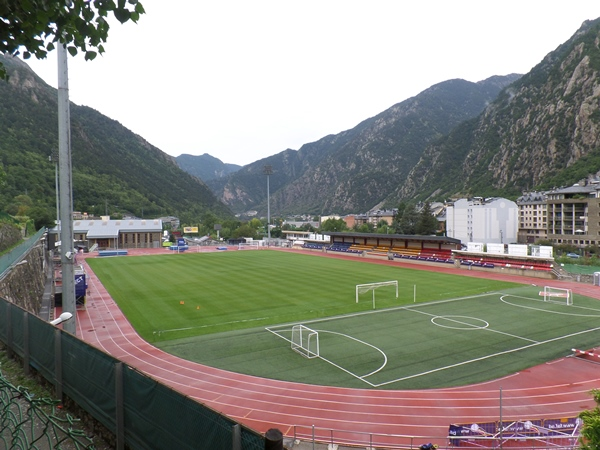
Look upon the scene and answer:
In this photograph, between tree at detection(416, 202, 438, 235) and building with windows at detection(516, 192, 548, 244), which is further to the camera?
tree at detection(416, 202, 438, 235)

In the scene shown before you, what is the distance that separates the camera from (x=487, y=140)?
541ft

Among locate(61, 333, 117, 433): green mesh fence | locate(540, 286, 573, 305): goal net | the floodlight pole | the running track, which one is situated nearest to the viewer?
locate(61, 333, 117, 433): green mesh fence

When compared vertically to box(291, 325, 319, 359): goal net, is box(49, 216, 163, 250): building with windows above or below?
above

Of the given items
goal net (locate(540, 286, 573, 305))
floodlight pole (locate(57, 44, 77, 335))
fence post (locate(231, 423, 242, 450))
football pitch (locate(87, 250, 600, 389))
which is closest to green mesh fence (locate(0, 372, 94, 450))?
fence post (locate(231, 423, 242, 450))

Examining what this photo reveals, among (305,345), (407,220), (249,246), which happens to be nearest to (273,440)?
(305,345)

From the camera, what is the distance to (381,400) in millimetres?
14992

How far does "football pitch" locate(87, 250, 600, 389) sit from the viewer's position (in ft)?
59.4

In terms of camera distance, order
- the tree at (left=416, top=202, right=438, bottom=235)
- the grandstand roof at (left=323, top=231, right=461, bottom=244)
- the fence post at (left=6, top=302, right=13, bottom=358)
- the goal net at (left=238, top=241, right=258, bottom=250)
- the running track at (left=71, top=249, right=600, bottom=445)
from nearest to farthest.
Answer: the fence post at (left=6, top=302, right=13, bottom=358) < the running track at (left=71, top=249, right=600, bottom=445) < the grandstand roof at (left=323, top=231, right=461, bottom=244) < the goal net at (left=238, top=241, right=258, bottom=250) < the tree at (left=416, top=202, right=438, bottom=235)

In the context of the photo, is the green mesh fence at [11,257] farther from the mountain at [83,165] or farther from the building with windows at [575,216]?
the building with windows at [575,216]

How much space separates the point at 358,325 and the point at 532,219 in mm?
90180

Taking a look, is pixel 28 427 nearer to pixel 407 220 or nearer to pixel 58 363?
pixel 58 363

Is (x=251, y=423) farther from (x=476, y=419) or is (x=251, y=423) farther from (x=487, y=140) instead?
(x=487, y=140)

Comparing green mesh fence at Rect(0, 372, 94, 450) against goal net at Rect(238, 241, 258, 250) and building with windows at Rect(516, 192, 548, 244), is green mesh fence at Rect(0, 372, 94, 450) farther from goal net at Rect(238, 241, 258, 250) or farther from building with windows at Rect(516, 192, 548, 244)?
building with windows at Rect(516, 192, 548, 244)

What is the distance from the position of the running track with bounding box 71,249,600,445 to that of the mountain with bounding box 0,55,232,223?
76929mm
